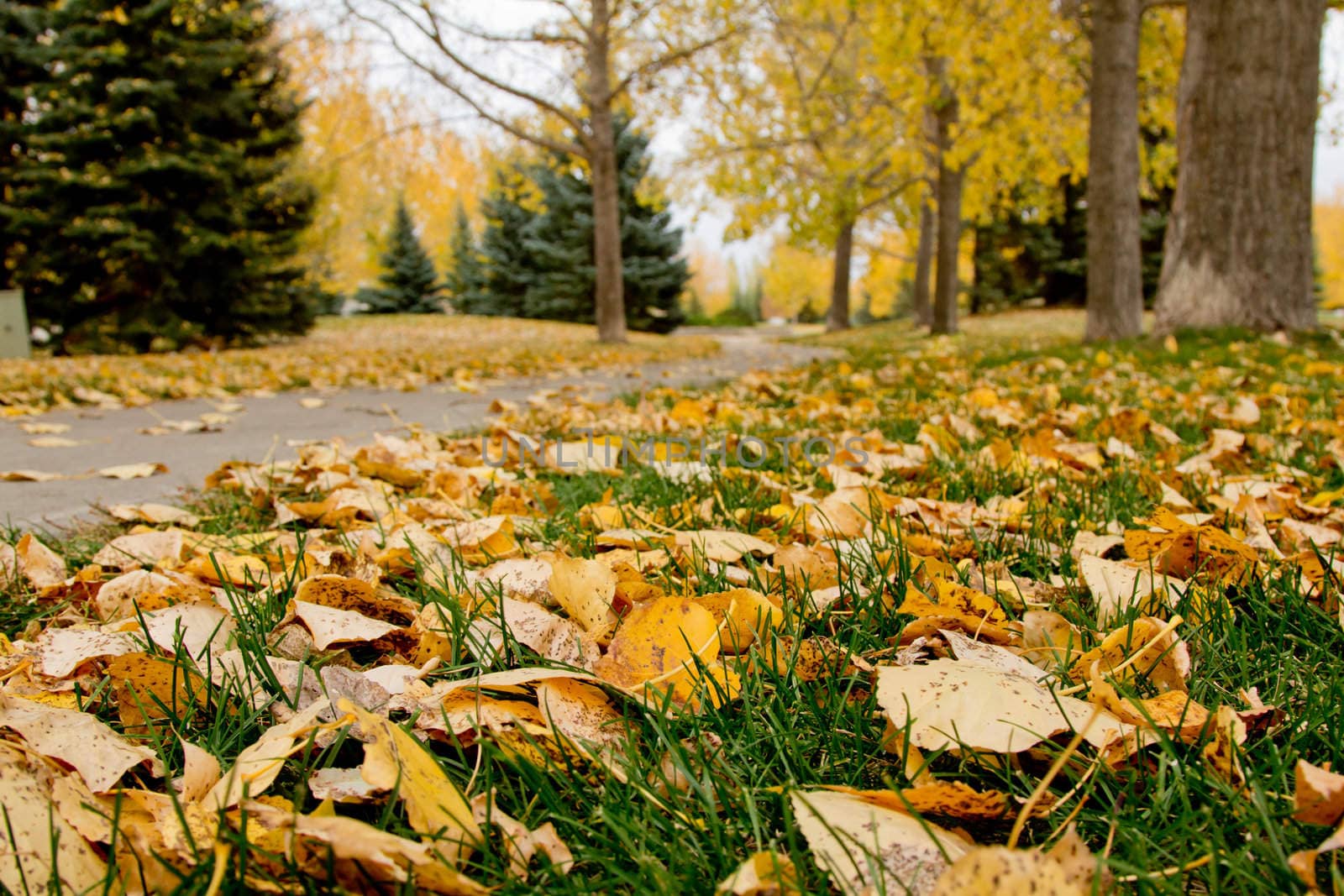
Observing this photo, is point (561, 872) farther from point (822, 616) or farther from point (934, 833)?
point (822, 616)

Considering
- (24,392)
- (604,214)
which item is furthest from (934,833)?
(604,214)

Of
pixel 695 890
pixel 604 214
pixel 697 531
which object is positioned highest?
pixel 604 214

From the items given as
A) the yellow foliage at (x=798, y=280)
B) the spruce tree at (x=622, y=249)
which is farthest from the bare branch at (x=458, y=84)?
the yellow foliage at (x=798, y=280)

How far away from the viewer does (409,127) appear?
11.1 m

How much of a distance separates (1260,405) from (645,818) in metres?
3.13

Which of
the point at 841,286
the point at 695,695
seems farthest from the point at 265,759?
the point at 841,286

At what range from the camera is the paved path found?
6.97ft

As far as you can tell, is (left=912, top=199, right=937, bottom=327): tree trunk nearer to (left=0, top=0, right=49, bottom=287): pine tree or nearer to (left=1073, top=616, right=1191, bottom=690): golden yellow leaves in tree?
(left=0, top=0, right=49, bottom=287): pine tree

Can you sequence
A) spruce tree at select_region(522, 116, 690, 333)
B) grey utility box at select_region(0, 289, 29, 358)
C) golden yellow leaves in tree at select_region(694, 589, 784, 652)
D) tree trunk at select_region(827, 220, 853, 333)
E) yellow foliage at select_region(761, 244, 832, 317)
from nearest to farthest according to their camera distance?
A: golden yellow leaves in tree at select_region(694, 589, 784, 652)
grey utility box at select_region(0, 289, 29, 358)
tree trunk at select_region(827, 220, 853, 333)
spruce tree at select_region(522, 116, 690, 333)
yellow foliage at select_region(761, 244, 832, 317)

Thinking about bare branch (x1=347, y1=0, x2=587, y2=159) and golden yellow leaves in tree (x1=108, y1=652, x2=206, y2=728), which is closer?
golden yellow leaves in tree (x1=108, y1=652, x2=206, y2=728)

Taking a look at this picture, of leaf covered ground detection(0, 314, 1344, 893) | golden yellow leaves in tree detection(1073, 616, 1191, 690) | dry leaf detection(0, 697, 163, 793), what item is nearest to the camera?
leaf covered ground detection(0, 314, 1344, 893)

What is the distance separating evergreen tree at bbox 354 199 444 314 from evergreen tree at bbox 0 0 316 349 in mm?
14352

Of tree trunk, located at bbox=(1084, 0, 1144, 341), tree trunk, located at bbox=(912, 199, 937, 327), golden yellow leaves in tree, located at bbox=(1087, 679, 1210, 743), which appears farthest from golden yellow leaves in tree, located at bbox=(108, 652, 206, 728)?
tree trunk, located at bbox=(912, 199, 937, 327)

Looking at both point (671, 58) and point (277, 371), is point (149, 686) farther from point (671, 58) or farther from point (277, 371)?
point (671, 58)
